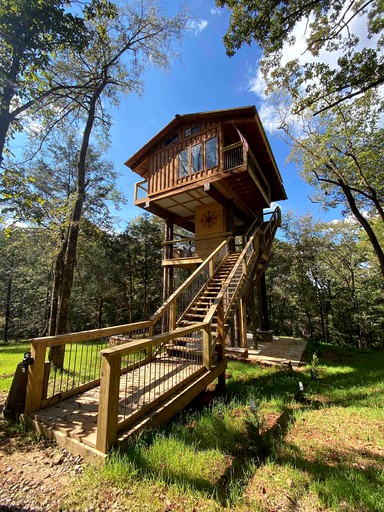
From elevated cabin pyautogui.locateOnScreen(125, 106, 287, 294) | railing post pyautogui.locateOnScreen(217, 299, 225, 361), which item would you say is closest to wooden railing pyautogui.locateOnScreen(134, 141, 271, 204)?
elevated cabin pyautogui.locateOnScreen(125, 106, 287, 294)

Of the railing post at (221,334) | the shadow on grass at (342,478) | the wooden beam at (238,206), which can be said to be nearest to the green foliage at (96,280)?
the wooden beam at (238,206)

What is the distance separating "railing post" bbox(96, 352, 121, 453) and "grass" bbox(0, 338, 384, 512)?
0.59ft

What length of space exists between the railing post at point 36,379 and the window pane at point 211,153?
326 inches

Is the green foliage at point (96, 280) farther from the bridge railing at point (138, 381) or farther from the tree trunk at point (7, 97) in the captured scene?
the bridge railing at point (138, 381)

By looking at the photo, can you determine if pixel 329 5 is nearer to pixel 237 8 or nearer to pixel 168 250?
pixel 237 8

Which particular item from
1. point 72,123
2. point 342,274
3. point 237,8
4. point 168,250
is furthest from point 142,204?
point 342,274

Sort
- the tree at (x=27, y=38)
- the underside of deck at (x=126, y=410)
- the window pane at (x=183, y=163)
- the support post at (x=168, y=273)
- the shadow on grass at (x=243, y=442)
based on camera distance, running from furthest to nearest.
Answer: the support post at (x=168, y=273) → the window pane at (x=183, y=163) → the tree at (x=27, y=38) → the underside of deck at (x=126, y=410) → the shadow on grass at (x=243, y=442)

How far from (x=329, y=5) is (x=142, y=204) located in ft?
28.9

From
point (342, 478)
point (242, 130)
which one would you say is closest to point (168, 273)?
point (242, 130)

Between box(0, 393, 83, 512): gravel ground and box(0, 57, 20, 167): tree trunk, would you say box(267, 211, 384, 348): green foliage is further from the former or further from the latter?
box(0, 393, 83, 512): gravel ground

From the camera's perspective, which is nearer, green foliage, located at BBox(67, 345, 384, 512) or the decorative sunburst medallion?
green foliage, located at BBox(67, 345, 384, 512)

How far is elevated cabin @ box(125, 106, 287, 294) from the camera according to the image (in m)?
9.21

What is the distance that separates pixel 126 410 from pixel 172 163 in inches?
386

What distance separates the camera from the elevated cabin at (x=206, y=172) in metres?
9.21
